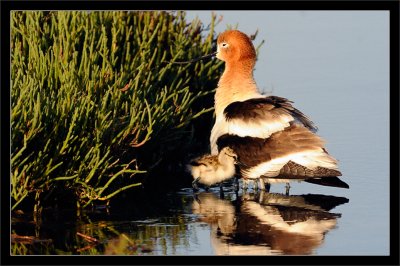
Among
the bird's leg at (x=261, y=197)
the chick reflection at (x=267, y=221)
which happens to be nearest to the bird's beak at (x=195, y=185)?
the chick reflection at (x=267, y=221)

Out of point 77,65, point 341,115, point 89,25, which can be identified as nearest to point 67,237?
point 77,65

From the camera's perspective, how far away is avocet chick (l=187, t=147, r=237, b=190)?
1030cm

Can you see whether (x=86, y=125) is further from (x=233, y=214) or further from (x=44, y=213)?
(x=233, y=214)

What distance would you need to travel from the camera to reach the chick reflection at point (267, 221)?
329 inches

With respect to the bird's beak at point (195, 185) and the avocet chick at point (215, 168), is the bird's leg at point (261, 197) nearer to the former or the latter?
the avocet chick at point (215, 168)

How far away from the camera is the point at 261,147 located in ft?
33.3

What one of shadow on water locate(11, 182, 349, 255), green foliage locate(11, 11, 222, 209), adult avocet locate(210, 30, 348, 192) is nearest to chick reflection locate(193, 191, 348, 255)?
shadow on water locate(11, 182, 349, 255)

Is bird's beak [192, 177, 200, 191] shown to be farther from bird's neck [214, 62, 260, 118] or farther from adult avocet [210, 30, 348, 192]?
bird's neck [214, 62, 260, 118]

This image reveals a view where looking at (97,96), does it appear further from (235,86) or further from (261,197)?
(261,197)

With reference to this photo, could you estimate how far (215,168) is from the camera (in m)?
10.3

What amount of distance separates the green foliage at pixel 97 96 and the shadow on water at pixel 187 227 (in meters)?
0.29

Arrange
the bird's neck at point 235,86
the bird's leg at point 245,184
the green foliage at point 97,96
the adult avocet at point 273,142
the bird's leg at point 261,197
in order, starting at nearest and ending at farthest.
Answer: the green foliage at point 97,96 < the adult avocet at point 273,142 < the bird's leg at point 261,197 < the bird's leg at point 245,184 < the bird's neck at point 235,86

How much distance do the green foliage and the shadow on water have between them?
0.29 m
